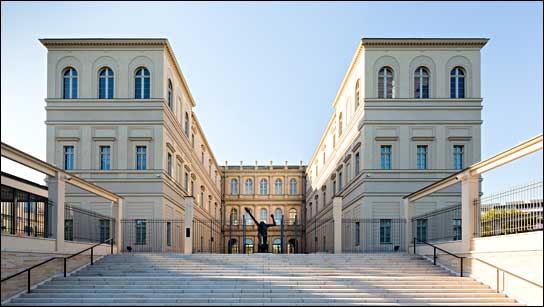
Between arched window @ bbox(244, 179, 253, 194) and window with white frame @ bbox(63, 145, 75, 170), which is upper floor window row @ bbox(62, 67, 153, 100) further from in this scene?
arched window @ bbox(244, 179, 253, 194)

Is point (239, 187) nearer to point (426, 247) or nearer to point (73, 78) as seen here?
point (73, 78)

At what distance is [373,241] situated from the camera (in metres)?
31.5

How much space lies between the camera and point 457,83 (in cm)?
3284

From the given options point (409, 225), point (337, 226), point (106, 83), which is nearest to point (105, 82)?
point (106, 83)

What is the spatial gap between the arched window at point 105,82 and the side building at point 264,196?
39.5 m

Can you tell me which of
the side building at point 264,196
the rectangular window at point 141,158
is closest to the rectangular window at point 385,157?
the rectangular window at point 141,158

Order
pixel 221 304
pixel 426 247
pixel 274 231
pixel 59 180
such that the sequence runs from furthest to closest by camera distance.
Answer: pixel 274 231, pixel 426 247, pixel 59 180, pixel 221 304

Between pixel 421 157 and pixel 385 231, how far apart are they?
4548mm

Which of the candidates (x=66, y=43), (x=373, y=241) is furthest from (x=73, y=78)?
(x=373, y=241)

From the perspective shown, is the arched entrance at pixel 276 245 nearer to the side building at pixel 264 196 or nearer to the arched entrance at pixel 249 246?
the side building at pixel 264 196

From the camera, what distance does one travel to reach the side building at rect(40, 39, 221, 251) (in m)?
32.1

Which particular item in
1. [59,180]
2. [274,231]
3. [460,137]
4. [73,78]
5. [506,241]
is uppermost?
[73,78]

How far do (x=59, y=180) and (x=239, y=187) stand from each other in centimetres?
5405

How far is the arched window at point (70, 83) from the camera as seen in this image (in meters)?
32.7
